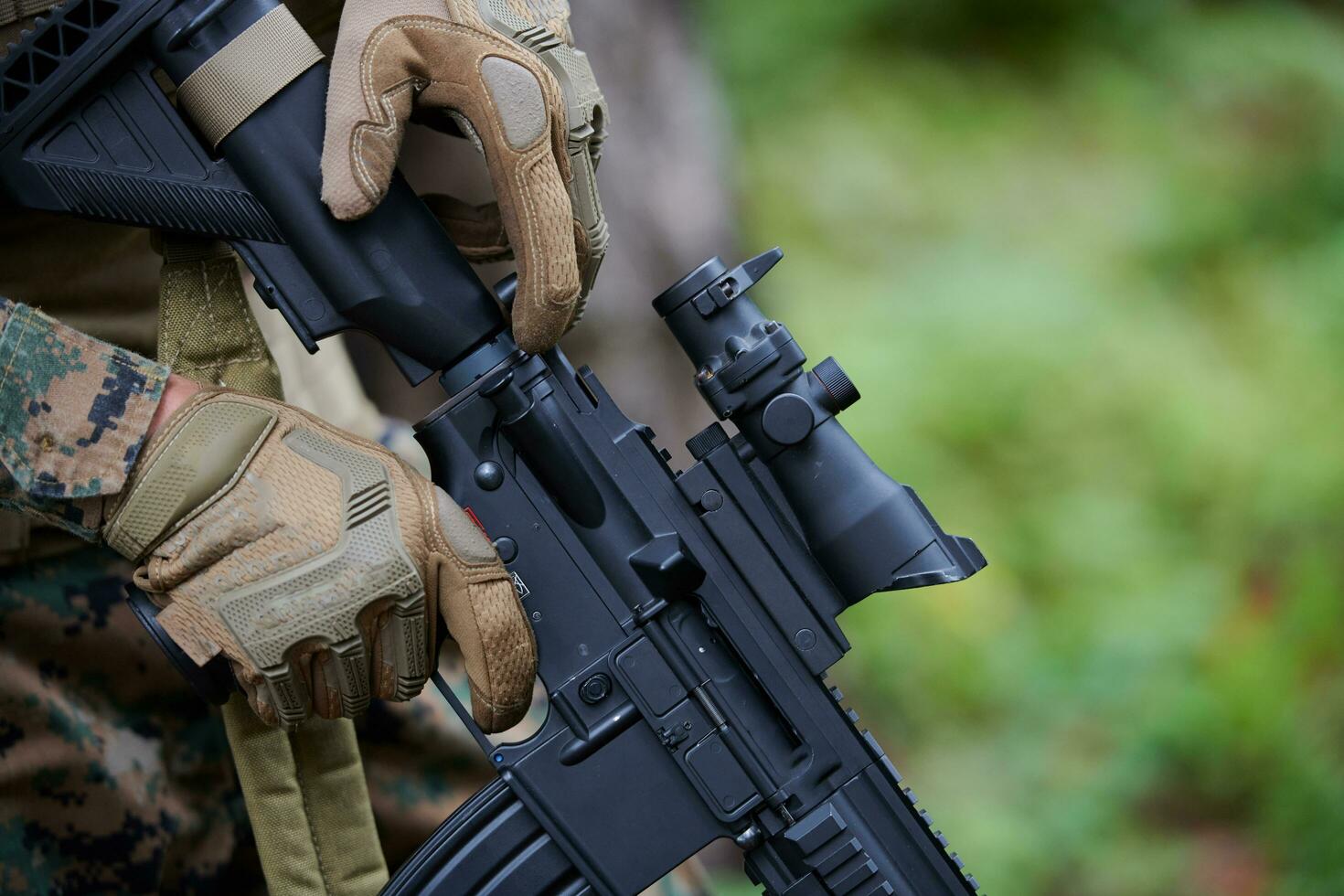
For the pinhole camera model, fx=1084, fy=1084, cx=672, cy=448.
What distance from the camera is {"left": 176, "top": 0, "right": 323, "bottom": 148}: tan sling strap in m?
1.17

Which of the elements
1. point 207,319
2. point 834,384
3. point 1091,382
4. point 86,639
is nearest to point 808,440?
point 834,384

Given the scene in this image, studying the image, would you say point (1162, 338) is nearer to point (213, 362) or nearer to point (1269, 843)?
point (1269, 843)

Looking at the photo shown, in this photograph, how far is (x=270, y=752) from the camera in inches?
53.8

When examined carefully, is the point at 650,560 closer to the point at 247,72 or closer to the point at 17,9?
the point at 247,72

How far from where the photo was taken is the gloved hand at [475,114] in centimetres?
117

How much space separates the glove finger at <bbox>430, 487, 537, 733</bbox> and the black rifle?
6 cm

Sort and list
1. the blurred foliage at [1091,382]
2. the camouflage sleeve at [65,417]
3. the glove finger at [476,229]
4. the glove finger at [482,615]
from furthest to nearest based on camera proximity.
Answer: the blurred foliage at [1091,382] → the glove finger at [476,229] → the glove finger at [482,615] → the camouflage sleeve at [65,417]

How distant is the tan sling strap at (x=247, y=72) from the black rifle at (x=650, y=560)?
0.18ft

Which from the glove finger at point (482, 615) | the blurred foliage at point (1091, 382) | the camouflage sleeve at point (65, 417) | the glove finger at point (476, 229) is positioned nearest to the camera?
the camouflage sleeve at point (65, 417)

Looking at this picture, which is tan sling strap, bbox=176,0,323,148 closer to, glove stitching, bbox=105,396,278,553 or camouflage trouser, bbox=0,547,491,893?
glove stitching, bbox=105,396,278,553

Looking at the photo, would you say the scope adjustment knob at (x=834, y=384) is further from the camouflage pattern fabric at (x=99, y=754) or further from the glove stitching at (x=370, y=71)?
the camouflage pattern fabric at (x=99, y=754)

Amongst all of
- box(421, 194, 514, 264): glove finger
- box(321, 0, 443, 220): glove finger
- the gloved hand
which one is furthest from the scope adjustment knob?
box(321, 0, 443, 220): glove finger

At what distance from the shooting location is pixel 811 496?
1.29 m

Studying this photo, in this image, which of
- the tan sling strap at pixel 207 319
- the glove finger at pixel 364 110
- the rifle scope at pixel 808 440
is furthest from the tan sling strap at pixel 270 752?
the rifle scope at pixel 808 440
